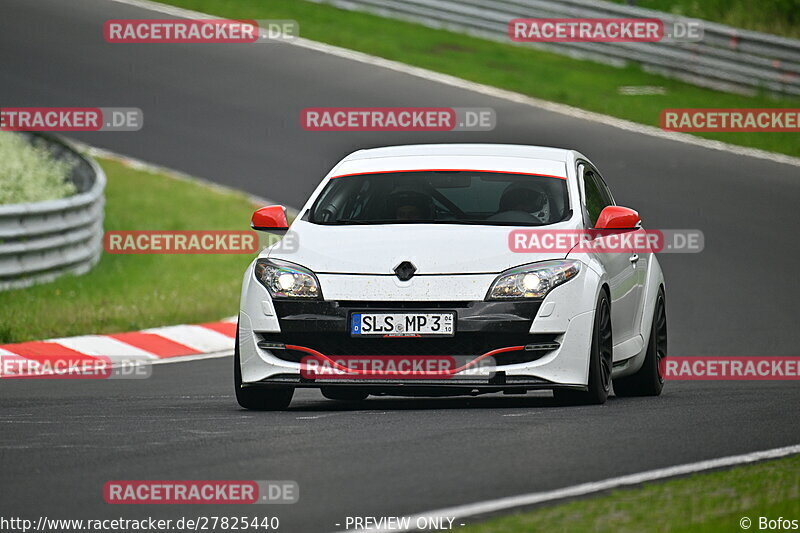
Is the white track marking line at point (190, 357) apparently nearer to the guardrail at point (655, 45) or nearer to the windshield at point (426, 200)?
the windshield at point (426, 200)

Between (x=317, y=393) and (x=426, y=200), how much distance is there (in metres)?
2.02

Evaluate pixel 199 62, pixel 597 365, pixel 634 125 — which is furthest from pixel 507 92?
pixel 597 365

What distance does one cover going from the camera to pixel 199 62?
29031mm

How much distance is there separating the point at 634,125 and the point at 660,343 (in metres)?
14.8

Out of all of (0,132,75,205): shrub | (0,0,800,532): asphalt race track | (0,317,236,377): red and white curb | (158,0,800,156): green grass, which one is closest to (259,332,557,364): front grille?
(0,0,800,532): asphalt race track

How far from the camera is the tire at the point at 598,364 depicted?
9.52m

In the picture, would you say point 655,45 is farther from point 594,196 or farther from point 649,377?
point 649,377

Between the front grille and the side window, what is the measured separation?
141 centimetres

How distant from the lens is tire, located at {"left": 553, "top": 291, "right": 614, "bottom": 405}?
9516 millimetres

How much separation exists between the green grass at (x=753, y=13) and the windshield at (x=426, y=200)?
2179 cm

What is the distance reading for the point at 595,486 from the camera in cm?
686

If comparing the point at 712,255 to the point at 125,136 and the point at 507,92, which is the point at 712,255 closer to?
the point at 507,92
